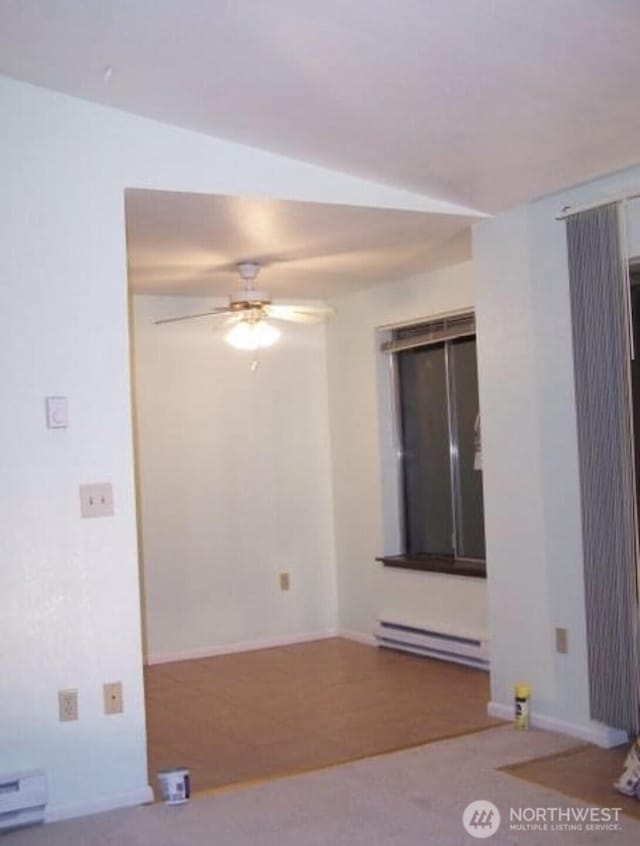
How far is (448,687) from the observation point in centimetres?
518

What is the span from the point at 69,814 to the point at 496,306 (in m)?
2.76

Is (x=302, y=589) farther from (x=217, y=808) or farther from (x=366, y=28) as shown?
(x=366, y=28)

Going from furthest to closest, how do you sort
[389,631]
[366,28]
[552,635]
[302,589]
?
1. [302,589]
2. [389,631]
3. [552,635]
4. [366,28]

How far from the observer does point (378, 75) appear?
3.21 m

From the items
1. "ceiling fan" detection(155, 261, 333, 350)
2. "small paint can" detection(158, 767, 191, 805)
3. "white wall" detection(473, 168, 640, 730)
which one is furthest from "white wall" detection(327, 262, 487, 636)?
"small paint can" detection(158, 767, 191, 805)

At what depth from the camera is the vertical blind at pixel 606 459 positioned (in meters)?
3.84

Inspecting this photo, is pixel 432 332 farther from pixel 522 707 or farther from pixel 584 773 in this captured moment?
pixel 584 773

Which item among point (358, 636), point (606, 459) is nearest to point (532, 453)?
point (606, 459)

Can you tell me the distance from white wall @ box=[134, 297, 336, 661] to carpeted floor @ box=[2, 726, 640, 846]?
2.50m

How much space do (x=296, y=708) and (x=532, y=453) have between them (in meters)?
1.73

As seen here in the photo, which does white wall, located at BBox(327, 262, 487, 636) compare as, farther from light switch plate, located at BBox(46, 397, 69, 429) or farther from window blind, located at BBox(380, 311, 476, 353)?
light switch plate, located at BBox(46, 397, 69, 429)

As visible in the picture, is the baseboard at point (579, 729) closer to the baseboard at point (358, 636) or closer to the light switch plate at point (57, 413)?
the baseboard at point (358, 636)

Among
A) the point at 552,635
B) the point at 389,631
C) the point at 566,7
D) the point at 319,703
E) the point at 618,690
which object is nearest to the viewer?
the point at 566,7

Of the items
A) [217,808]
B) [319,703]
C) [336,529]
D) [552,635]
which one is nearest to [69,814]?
[217,808]
